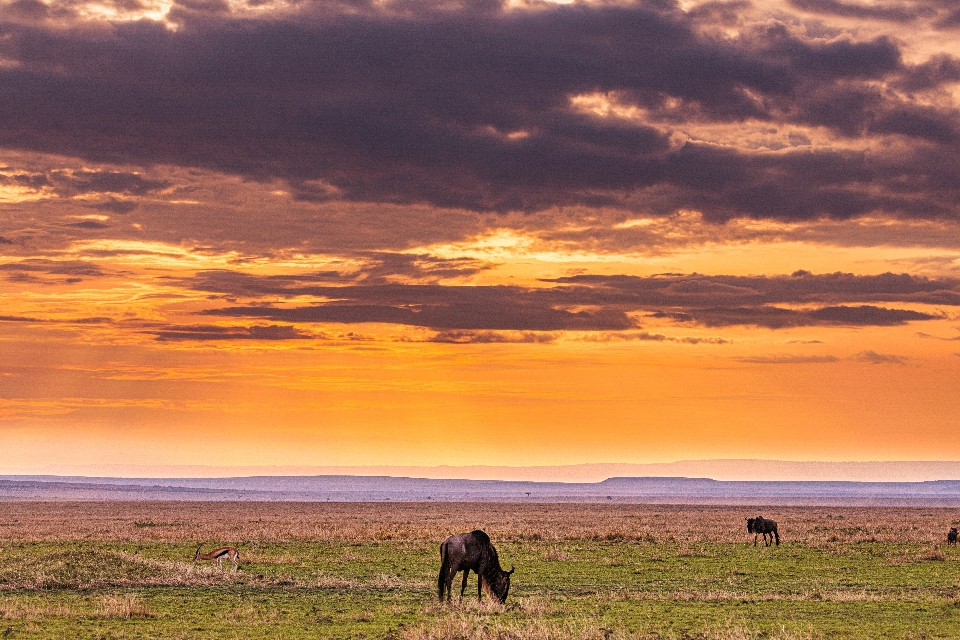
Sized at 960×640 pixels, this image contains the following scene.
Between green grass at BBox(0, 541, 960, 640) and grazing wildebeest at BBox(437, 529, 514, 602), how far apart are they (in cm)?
63

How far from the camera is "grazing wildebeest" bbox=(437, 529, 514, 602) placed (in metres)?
25.6

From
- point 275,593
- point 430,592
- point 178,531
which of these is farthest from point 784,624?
point 178,531

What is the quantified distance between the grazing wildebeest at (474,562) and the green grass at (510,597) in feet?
2.07

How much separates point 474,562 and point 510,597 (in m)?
3.33

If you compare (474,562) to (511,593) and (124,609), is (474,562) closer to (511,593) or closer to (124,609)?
(511,593)

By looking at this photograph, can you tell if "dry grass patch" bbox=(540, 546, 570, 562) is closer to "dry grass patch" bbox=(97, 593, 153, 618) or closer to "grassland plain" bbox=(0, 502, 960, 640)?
"grassland plain" bbox=(0, 502, 960, 640)

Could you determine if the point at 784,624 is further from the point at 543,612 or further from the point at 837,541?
the point at 837,541

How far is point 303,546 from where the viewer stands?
49281 millimetres

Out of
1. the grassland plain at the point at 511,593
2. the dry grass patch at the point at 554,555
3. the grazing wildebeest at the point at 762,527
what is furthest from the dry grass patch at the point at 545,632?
the grazing wildebeest at the point at 762,527

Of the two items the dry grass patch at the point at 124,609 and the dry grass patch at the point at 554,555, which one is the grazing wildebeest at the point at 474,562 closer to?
the dry grass patch at the point at 124,609

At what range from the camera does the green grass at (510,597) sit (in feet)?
71.4

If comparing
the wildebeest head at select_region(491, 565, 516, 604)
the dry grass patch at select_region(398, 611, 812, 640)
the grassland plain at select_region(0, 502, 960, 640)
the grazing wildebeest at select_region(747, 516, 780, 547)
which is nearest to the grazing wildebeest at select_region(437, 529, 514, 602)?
the wildebeest head at select_region(491, 565, 516, 604)

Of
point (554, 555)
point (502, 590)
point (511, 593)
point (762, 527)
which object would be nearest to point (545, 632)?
point (502, 590)

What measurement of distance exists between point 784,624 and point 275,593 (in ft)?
46.3
